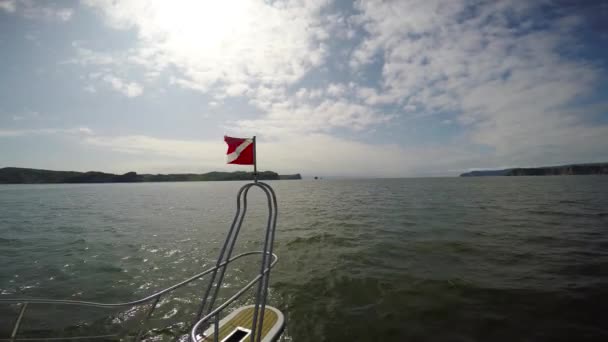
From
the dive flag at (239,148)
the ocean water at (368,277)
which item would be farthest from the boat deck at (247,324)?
the dive flag at (239,148)

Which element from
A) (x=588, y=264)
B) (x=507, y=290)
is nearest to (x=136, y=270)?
(x=507, y=290)

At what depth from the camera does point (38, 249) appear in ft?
54.7

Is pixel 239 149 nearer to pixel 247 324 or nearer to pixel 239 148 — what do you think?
pixel 239 148

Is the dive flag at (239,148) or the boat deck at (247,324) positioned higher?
the dive flag at (239,148)

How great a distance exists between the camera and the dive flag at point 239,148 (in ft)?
16.8

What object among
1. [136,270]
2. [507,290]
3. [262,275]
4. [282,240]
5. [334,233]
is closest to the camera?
[262,275]

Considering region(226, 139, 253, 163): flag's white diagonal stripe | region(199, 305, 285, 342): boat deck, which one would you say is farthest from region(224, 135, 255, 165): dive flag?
region(199, 305, 285, 342): boat deck

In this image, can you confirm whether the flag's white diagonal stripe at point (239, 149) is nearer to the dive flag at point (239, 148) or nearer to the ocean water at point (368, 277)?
the dive flag at point (239, 148)

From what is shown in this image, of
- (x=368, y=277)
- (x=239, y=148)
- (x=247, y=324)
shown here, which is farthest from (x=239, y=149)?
(x=368, y=277)

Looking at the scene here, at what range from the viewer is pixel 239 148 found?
5.16m

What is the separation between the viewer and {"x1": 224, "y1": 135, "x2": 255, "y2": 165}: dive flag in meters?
5.12

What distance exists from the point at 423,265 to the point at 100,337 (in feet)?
43.5

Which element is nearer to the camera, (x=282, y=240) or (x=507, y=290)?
(x=507, y=290)

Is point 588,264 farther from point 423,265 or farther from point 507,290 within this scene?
point 423,265
